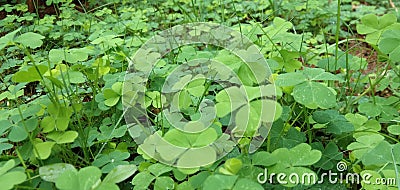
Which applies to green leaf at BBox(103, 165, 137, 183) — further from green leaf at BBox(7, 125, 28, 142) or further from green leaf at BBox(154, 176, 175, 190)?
green leaf at BBox(7, 125, 28, 142)

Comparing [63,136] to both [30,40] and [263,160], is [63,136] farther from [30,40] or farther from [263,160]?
[263,160]

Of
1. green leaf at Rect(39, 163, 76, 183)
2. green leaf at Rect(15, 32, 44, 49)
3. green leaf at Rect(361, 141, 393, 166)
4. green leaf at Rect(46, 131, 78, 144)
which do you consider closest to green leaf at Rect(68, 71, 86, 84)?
green leaf at Rect(15, 32, 44, 49)

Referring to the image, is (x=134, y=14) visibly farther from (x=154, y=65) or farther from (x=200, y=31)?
(x=154, y=65)

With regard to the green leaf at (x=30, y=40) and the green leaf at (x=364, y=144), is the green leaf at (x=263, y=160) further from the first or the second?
the green leaf at (x=30, y=40)

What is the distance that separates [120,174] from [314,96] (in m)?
0.55

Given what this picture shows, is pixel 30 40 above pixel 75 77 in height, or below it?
above

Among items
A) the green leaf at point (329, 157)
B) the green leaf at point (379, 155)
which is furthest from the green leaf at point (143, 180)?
the green leaf at point (379, 155)

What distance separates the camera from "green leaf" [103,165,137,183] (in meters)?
0.98

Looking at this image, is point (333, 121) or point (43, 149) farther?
point (333, 121)

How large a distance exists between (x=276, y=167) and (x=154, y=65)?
72 centimetres

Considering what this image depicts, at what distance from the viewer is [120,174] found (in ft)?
3.28

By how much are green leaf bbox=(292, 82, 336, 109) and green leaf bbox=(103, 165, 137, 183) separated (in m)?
0.47

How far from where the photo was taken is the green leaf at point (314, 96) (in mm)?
1103

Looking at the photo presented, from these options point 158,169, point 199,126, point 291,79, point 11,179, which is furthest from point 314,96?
point 11,179
